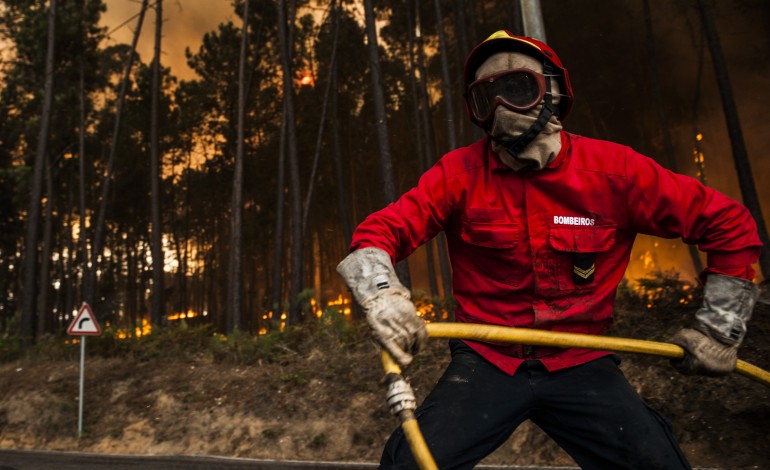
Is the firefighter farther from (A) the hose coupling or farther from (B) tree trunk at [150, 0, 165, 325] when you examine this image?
(B) tree trunk at [150, 0, 165, 325]

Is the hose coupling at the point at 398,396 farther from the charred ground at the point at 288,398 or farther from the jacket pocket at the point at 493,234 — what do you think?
the charred ground at the point at 288,398

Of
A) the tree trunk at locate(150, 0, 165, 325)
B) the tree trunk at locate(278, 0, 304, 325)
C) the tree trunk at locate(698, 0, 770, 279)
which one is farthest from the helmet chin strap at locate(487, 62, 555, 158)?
the tree trunk at locate(150, 0, 165, 325)

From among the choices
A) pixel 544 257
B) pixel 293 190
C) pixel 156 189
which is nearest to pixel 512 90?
pixel 544 257

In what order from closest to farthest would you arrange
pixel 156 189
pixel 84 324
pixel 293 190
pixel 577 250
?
1. pixel 577 250
2. pixel 84 324
3. pixel 293 190
4. pixel 156 189

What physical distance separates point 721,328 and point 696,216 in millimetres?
457

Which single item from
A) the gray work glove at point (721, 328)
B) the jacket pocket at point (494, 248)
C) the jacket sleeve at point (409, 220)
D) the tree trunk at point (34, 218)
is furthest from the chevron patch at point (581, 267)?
Result: the tree trunk at point (34, 218)

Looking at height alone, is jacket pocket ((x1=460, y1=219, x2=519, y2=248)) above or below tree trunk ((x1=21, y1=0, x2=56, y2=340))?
below

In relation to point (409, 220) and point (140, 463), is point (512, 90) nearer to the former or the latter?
point (409, 220)

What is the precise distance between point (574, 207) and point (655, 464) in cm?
103

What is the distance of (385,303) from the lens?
2094 millimetres

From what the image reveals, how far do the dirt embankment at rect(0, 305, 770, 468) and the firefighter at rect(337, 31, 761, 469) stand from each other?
4.71m

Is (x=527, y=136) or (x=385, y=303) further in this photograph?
(x=527, y=136)

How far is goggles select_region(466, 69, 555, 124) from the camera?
2.49 metres

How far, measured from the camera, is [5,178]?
2628 cm
